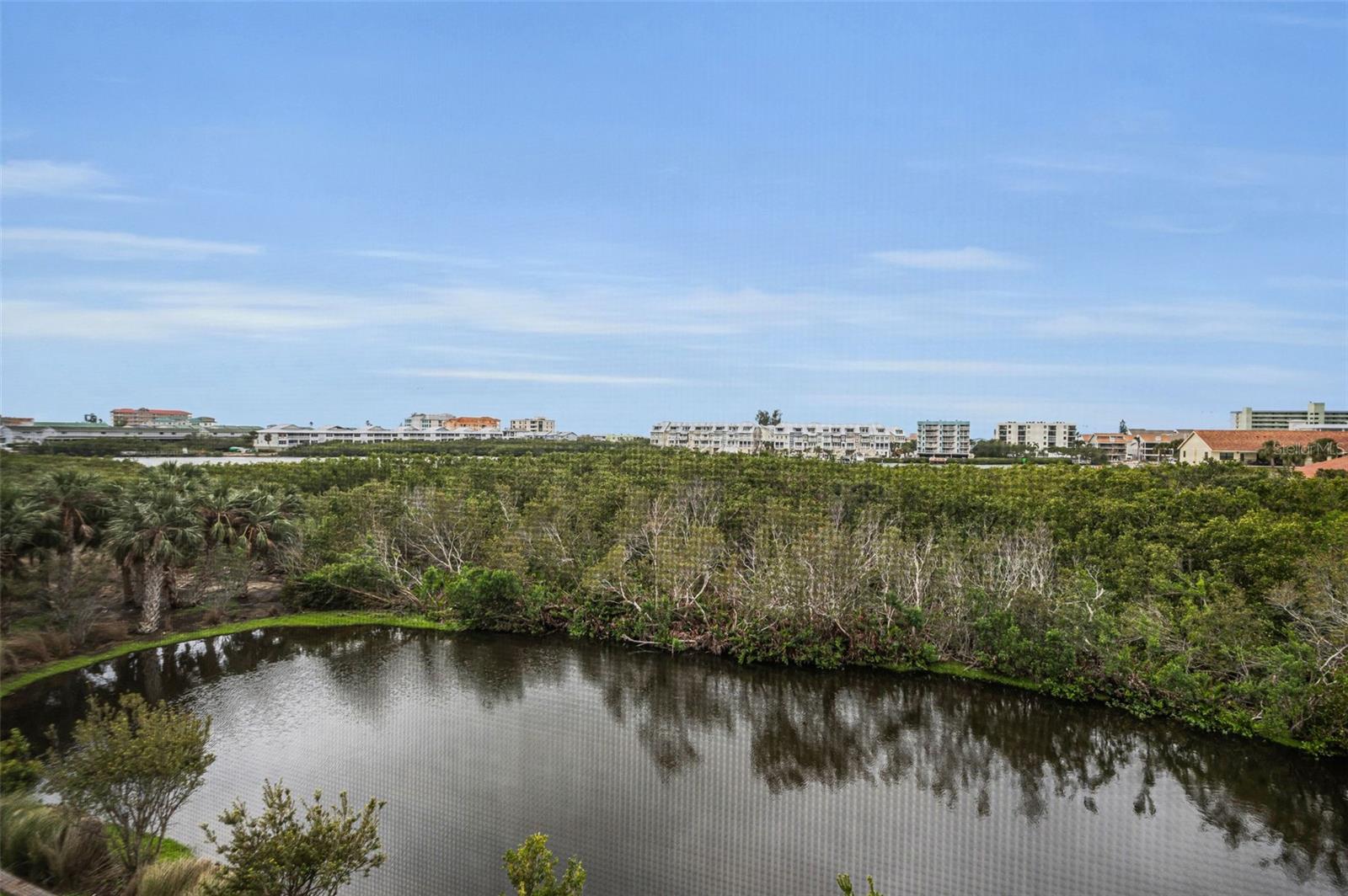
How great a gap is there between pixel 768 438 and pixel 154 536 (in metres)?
7.82

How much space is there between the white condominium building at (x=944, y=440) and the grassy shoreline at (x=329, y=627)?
16.6 ft

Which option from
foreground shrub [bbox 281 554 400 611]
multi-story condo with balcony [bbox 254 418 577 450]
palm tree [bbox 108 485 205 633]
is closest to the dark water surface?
palm tree [bbox 108 485 205 633]

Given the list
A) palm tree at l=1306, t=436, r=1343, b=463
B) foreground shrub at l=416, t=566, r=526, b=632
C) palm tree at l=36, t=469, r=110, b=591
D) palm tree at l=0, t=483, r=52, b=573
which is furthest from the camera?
palm tree at l=1306, t=436, r=1343, b=463

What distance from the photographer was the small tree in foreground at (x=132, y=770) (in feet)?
9.88

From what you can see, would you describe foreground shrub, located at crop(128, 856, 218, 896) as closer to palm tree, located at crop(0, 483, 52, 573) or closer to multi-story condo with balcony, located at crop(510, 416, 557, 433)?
palm tree, located at crop(0, 483, 52, 573)

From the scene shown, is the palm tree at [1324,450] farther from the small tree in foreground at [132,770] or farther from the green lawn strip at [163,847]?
the green lawn strip at [163,847]

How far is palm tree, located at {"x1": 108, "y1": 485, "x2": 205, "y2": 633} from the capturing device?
6.87m

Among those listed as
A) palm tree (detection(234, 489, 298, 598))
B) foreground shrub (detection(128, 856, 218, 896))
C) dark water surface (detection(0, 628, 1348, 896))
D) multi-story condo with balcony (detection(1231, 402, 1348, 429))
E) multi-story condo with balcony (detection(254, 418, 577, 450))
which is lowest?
dark water surface (detection(0, 628, 1348, 896))

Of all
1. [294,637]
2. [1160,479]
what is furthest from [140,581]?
[1160,479]

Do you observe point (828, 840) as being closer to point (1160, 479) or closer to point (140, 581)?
point (1160, 479)

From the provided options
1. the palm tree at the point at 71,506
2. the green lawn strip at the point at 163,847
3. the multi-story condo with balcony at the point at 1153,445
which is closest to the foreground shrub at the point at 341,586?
the palm tree at the point at 71,506

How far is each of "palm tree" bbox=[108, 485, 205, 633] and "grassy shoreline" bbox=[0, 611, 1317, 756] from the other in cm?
45

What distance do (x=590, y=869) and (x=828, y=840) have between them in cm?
145

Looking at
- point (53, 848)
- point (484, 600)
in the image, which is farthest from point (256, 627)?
point (53, 848)
